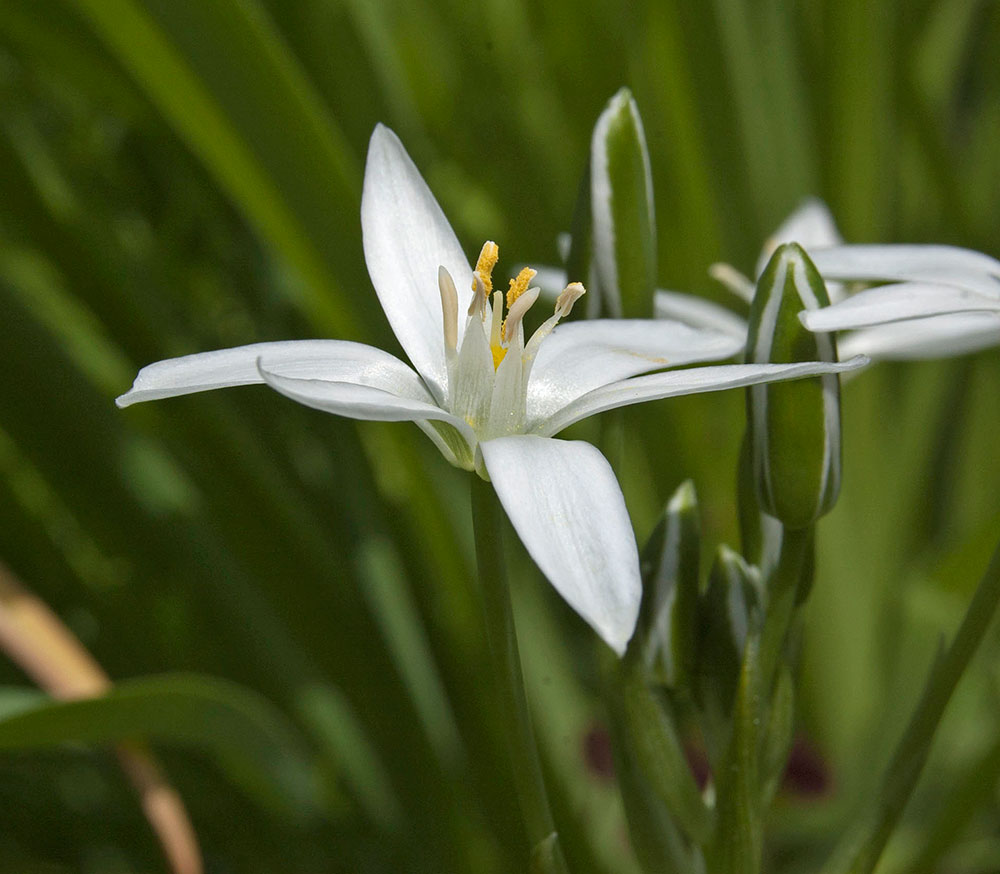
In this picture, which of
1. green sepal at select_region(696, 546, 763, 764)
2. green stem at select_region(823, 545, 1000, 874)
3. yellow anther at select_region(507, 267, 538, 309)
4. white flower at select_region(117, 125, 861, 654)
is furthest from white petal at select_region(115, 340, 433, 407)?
green stem at select_region(823, 545, 1000, 874)

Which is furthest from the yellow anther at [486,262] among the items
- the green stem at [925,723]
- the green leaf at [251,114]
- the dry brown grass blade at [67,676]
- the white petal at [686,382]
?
the dry brown grass blade at [67,676]

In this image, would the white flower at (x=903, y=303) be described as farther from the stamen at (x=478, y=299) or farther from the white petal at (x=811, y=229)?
the stamen at (x=478, y=299)

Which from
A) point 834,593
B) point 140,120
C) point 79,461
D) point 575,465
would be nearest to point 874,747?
point 834,593

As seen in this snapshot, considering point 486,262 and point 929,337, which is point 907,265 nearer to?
point 929,337

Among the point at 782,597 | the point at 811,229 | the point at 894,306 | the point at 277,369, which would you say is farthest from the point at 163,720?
the point at 811,229

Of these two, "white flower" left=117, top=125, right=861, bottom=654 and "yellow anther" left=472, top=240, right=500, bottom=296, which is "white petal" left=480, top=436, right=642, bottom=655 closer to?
"white flower" left=117, top=125, right=861, bottom=654
